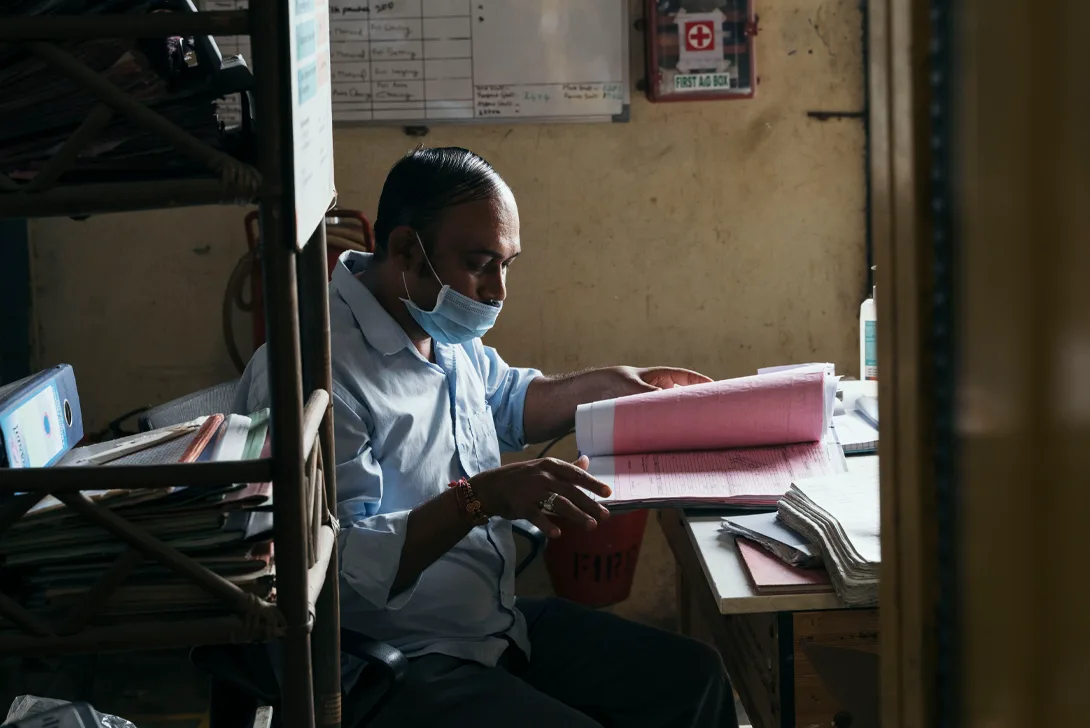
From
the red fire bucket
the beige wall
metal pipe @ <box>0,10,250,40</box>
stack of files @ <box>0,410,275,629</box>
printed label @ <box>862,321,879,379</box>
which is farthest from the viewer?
the beige wall

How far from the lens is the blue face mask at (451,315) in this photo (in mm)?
1771

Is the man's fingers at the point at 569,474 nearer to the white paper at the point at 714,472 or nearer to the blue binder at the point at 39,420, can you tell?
the white paper at the point at 714,472

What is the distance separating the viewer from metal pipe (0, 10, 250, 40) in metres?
0.76

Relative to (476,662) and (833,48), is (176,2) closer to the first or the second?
(476,662)

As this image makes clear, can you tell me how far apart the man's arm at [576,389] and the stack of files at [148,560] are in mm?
1212

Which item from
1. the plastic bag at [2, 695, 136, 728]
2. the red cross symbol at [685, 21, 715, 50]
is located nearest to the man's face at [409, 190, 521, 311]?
the plastic bag at [2, 695, 136, 728]

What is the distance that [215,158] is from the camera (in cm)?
79

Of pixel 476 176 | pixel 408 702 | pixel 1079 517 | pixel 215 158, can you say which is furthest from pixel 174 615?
pixel 476 176

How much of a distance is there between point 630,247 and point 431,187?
119 centimetres

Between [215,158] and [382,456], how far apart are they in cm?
92

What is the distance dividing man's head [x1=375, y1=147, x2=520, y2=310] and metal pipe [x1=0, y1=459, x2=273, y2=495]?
0.96 metres

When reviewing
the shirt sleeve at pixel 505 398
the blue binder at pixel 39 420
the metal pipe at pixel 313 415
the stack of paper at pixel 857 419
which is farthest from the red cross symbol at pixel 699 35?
the blue binder at pixel 39 420

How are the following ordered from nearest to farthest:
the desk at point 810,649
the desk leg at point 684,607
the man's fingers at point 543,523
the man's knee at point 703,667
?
the desk at point 810,649, the man's fingers at point 543,523, the man's knee at point 703,667, the desk leg at point 684,607

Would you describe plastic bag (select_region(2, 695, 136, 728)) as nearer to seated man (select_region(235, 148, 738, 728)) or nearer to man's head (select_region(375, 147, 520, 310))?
seated man (select_region(235, 148, 738, 728))
